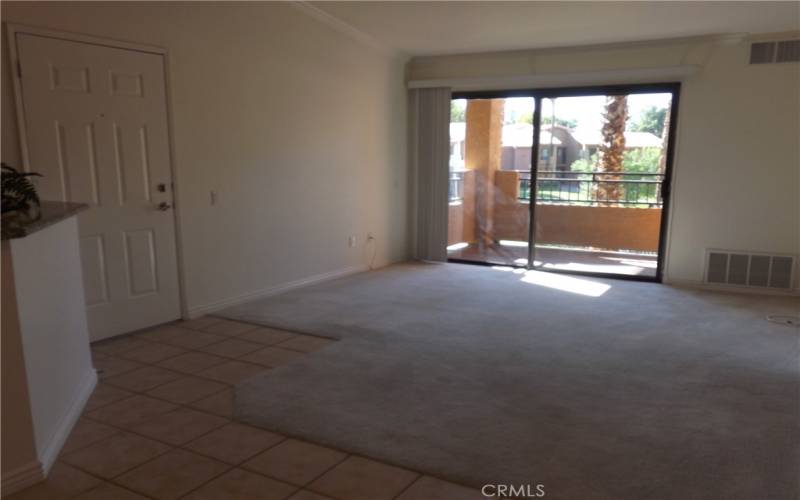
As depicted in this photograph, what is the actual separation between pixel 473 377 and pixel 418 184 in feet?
12.9

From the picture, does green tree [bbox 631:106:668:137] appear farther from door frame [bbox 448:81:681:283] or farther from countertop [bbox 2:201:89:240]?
countertop [bbox 2:201:89:240]

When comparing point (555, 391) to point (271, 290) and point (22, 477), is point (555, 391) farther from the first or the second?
point (271, 290)

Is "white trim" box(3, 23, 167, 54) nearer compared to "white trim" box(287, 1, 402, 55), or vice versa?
"white trim" box(3, 23, 167, 54)

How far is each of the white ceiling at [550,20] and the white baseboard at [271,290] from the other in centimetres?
251

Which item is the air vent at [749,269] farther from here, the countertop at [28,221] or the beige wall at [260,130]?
the countertop at [28,221]

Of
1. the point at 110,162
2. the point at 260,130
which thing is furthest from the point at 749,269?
the point at 110,162

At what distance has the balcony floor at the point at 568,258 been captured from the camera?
6.20 metres

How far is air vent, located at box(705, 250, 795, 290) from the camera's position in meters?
5.07

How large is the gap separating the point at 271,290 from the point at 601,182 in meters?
3.97

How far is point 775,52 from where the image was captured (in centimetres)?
487

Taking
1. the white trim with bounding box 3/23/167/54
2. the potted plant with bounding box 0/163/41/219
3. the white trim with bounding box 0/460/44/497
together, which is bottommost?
the white trim with bounding box 0/460/44/497

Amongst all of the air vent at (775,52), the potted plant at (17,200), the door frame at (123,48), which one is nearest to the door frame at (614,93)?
the air vent at (775,52)

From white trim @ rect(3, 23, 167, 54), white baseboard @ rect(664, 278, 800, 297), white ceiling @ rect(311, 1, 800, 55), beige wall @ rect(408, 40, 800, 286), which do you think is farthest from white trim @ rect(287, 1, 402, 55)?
white baseboard @ rect(664, 278, 800, 297)

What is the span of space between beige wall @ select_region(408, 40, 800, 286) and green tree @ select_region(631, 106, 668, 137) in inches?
9.0
